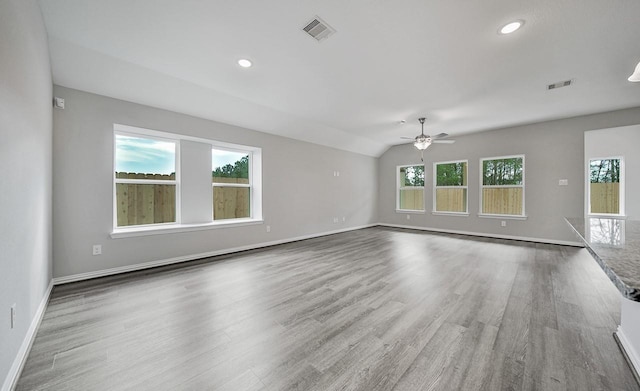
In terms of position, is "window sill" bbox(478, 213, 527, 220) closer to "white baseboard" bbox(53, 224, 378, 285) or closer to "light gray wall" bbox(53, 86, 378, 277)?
"light gray wall" bbox(53, 86, 378, 277)

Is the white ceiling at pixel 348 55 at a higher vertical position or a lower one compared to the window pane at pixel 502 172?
higher

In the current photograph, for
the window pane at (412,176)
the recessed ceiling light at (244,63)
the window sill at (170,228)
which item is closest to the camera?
the recessed ceiling light at (244,63)

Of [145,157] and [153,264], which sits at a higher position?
[145,157]

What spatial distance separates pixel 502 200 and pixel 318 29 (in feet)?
19.7

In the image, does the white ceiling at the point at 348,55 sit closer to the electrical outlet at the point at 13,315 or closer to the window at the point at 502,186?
the window at the point at 502,186

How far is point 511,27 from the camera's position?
88.7 inches

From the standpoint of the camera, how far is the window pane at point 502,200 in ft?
18.4

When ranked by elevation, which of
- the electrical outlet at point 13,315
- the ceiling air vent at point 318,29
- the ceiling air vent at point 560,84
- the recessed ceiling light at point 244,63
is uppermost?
the recessed ceiling light at point 244,63

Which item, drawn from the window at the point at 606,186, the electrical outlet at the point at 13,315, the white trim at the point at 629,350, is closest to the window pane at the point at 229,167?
the electrical outlet at the point at 13,315

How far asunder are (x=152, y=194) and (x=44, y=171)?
143cm

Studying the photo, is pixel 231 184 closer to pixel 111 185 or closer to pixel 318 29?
pixel 111 185

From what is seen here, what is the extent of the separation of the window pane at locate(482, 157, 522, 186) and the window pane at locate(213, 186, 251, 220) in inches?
235

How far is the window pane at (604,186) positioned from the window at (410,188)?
135 inches

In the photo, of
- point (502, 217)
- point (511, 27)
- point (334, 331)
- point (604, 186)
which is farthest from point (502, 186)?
point (334, 331)
